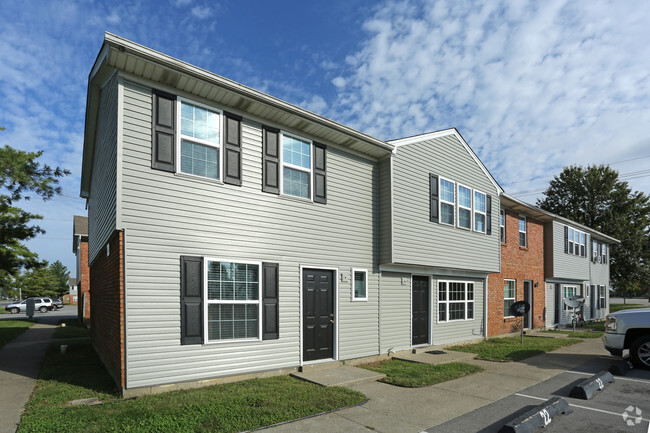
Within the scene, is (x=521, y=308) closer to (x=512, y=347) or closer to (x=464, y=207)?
(x=512, y=347)

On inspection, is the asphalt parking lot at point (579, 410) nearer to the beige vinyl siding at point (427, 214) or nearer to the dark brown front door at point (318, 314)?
the dark brown front door at point (318, 314)

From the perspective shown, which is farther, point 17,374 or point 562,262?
point 562,262

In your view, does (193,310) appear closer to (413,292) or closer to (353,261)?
(353,261)

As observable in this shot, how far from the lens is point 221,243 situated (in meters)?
7.89

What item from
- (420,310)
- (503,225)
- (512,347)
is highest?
(503,225)

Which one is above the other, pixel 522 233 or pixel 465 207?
pixel 465 207

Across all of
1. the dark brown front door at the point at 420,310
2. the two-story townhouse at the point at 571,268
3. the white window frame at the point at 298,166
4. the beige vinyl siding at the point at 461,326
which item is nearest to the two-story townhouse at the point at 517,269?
the two-story townhouse at the point at 571,268

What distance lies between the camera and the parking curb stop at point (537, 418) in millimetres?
5192

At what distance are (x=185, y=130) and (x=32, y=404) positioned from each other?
16.8ft

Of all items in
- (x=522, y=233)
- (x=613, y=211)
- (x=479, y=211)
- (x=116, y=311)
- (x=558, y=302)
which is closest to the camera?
(x=116, y=311)

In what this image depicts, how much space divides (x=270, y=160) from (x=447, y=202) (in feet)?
21.4

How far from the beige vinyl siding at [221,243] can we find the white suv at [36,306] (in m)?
41.9

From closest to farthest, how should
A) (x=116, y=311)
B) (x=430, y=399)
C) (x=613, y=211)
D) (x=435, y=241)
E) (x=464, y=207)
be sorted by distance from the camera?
1. (x=430, y=399)
2. (x=116, y=311)
3. (x=435, y=241)
4. (x=464, y=207)
5. (x=613, y=211)

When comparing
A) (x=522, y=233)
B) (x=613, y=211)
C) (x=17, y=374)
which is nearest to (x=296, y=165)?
(x=17, y=374)
